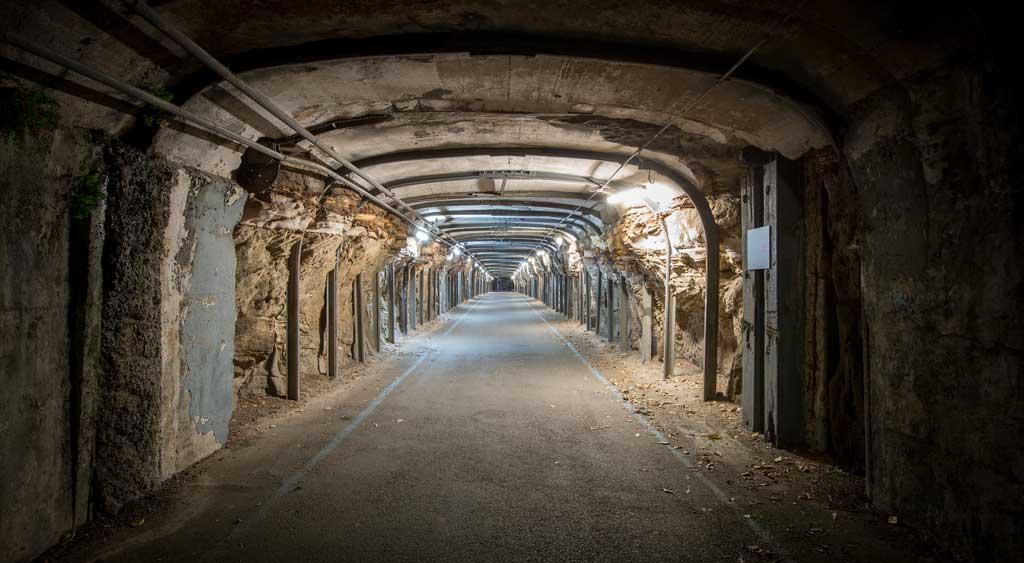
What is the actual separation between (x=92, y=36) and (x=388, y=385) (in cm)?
708

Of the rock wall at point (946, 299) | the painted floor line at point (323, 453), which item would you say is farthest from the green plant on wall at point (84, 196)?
the rock wall at point (946, 299)

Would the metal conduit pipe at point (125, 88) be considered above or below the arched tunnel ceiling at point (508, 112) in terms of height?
below

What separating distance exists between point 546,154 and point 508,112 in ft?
6.62

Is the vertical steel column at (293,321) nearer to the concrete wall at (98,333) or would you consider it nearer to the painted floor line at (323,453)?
the painted floor line at (323,453)

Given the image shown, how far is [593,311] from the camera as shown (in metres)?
20.1

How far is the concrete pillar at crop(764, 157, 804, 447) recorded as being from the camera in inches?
223

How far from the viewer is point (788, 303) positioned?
18.6 feet

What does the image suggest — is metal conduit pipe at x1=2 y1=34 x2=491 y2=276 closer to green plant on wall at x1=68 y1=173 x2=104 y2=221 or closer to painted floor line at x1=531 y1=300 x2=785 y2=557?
green plant on wall at x1=68 y1=173 x2=104 y2=221

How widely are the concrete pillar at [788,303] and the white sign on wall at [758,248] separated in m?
0.15

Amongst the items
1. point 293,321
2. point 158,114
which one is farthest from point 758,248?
point 293,321

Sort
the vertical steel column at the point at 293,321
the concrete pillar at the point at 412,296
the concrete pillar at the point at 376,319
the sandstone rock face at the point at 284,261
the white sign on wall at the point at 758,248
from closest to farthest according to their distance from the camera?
1. the white sign on wall at the point at 758,248
2. the sandstone rock face at the point at 284,261
3. the vertical steel column at the point at 293,321
4. the concrete pillar at the point at 376,319
5. the concrete pillar at the point at 412,296

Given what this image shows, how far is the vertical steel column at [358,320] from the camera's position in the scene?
454 inches

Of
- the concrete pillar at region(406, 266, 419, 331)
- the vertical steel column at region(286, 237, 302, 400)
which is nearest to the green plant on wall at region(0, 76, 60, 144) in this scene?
the vertical steel column at region(286, 237, 302, 400)

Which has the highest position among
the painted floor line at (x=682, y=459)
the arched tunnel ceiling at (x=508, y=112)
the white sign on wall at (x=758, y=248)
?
the arched tunnel ceiling at (x=508, y=112)
